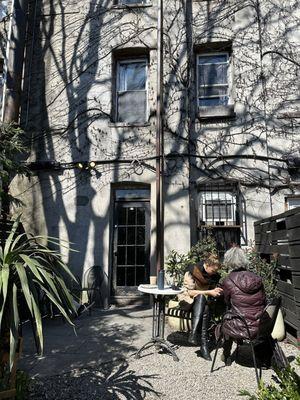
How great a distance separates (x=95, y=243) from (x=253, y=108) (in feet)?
15.3

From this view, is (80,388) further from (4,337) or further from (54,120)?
(54,120)

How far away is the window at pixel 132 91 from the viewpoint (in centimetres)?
835

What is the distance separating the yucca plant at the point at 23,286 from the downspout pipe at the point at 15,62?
5661mm

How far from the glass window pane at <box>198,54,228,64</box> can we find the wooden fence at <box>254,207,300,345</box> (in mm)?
4395

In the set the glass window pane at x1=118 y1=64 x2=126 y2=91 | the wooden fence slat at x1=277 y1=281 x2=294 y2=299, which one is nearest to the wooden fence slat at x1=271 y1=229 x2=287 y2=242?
the wooden fence slat at x1=277 y1=281 x2=294 y2=299

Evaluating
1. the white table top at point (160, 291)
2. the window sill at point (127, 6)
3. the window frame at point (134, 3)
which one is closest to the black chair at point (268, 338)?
the white table top at point (160, 291)

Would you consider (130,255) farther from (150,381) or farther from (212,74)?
(212,74)

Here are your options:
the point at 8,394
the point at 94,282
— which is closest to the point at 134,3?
the point at 94,282

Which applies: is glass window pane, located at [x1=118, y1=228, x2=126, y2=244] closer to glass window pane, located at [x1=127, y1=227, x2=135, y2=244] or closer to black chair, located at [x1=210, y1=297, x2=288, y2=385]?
glass window pane, located at [x1=127, y1=227, x2=135, y2=244]

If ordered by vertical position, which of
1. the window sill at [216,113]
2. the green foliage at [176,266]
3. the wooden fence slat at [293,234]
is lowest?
the green foliage at [176,266]

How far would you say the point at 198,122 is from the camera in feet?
26.4

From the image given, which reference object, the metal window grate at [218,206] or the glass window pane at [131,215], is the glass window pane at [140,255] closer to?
the glass window pane at [131,215]

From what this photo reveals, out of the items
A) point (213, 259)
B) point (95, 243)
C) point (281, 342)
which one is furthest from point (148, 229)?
point (281, 342)

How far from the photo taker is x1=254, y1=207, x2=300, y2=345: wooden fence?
4465 mm
